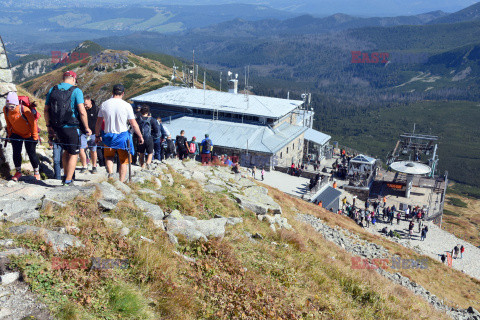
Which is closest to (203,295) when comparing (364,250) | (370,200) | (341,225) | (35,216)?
(35,216)

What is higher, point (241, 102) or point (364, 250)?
point (241, 102)

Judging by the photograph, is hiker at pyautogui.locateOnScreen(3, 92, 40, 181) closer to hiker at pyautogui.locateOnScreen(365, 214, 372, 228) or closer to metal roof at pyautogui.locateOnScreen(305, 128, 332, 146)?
hiker at pyautogui.locateOnScreen(365, 214, 372, 228)

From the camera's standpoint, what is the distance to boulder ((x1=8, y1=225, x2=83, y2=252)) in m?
5.73

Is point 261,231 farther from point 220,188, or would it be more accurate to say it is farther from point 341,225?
point 341,225

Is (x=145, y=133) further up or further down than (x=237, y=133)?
further up

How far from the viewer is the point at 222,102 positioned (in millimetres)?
48094

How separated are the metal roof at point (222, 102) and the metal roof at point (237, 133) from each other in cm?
189

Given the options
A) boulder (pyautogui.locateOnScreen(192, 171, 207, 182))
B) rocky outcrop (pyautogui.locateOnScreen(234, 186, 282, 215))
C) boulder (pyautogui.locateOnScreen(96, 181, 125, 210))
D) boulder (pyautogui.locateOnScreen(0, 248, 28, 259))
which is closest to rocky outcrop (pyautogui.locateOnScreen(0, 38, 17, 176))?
boulder (pyautogui.locateOnScreen(96, 181, 125, 210))

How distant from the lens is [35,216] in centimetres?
655

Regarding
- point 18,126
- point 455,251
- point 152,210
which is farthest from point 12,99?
point 455,251

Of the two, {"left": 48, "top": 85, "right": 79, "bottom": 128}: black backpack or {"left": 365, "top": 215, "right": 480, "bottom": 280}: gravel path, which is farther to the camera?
{"left": 365, "top": 215, "right": 480, "bottom": 280}: gravel path

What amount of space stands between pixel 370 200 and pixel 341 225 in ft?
62.3

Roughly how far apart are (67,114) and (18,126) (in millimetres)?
1921

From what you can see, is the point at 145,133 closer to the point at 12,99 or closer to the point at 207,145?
the point at 12,99
